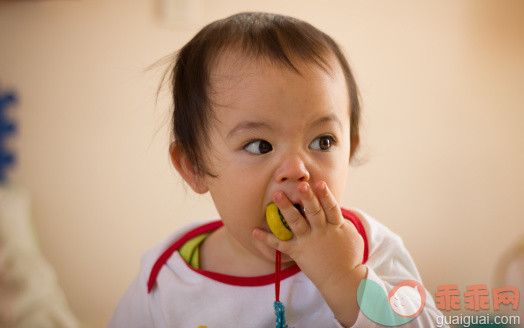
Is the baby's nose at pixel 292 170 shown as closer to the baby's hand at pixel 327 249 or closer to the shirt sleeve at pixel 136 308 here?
the baby's hand at pixel 327 249

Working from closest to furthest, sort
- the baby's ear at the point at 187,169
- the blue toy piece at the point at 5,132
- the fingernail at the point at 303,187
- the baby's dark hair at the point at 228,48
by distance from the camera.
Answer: the fingernail at the point at 303,187 → the baby's dark hair at the point at 228,48 → the baby's ear at the point at 187,169 → the blue toy piece at the point at 5,132

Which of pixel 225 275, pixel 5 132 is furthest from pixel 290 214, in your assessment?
pixel 5 132

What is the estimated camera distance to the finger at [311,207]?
60 centimetres

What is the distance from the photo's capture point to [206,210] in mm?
1514

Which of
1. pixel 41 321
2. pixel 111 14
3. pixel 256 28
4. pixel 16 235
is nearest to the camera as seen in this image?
pixel 256 28

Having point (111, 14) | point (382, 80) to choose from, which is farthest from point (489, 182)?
point (111, 14)

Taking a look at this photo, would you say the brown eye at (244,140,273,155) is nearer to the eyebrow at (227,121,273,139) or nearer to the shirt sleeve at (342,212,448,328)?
the eyebrow at (227,121,273,139)

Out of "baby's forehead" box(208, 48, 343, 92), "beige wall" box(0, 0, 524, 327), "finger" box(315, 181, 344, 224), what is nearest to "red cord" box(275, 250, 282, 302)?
"finger" box(315, 181, 344, 224)

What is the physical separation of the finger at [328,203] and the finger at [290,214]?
0.03 meters

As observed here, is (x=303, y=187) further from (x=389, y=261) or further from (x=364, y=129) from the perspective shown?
(x=364, y=129)

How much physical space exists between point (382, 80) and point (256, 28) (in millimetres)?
865

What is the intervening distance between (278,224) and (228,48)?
281 millimetres

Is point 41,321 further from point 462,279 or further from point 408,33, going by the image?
point 408,33

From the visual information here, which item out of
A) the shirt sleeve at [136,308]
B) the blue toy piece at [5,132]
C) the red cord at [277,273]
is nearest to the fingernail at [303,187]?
the red cord at [277,273]
